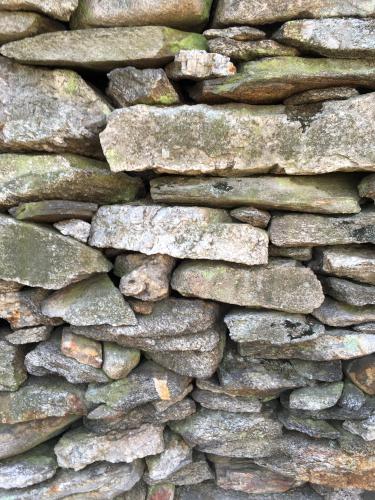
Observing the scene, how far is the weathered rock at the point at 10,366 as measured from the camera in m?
3.45

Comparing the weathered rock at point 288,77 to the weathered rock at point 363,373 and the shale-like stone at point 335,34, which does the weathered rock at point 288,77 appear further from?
the weathered rock at point 363,373

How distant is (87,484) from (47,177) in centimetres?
307

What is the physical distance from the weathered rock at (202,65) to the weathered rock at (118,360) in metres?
2.43

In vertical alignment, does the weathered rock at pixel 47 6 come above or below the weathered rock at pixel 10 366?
above

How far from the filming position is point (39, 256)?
304 cm

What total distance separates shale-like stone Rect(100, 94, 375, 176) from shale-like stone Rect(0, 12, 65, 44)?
2.96 ft

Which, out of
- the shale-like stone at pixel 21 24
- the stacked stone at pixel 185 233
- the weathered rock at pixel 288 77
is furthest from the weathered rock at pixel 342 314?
the shale-like stone at pixel 21 24

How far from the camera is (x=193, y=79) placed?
293 cm

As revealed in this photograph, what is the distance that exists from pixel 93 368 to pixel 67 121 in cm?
216

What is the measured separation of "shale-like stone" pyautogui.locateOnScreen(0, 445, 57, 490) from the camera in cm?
362

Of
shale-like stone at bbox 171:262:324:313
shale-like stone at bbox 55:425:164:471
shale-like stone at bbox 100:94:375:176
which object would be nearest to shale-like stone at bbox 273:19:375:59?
shale-like stone at bbox 100:94:375:176

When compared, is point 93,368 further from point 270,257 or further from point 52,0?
point 52,0

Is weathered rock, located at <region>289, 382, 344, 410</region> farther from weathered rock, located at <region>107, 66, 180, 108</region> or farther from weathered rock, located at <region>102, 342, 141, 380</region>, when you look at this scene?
weathered rock, located at <region>107, 66, 180, 108</region>

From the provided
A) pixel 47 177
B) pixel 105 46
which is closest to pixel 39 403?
pixel 47 177
